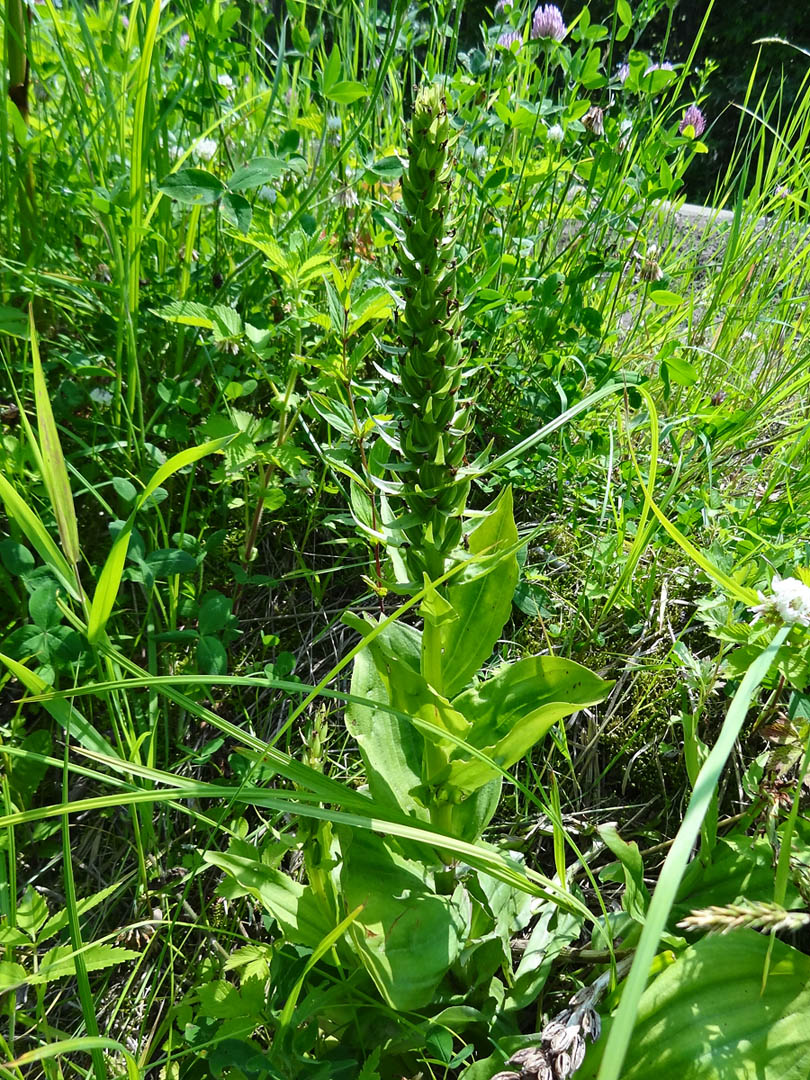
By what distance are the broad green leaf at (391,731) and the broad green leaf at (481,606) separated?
0.07 metres

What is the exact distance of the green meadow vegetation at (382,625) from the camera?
3.16 feet

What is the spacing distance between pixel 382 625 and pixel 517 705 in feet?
1.03

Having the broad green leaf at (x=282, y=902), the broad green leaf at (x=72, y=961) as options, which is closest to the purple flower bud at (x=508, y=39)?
the broad green leaf at (x=282, y=902)

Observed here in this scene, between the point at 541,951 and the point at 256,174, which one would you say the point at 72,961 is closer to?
the point at 541,951

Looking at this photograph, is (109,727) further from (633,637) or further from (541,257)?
(541,257)

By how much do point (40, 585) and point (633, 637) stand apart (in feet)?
3.75

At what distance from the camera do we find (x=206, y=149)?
6.40 feet

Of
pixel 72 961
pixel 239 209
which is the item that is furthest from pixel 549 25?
pixel 72 961

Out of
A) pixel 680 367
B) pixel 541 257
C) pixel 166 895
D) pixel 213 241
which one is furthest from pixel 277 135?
pixel 166 895

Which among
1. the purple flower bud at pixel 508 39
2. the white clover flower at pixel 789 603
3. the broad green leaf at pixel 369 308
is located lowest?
the white clover flower at pixel 789 603

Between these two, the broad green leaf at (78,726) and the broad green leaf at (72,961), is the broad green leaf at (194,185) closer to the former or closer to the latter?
the broad green leaf at (78,726)

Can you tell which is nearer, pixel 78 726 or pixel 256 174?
pixel 78 726

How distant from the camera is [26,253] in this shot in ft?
5.31

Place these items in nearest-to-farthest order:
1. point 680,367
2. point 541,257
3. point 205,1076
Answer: point 205,1076, point 680,367, point 541,257
